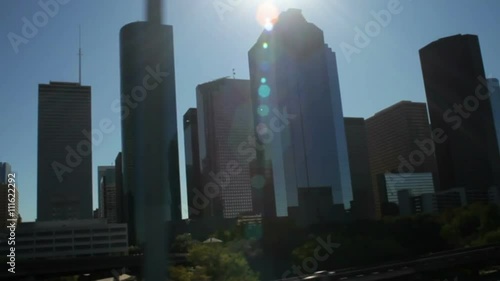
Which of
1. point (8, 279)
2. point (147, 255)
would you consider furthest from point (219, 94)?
point (147, 255)

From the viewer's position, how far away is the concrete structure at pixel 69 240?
92.4m

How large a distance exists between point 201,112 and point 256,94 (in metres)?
52.2

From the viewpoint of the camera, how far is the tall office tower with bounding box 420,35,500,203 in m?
169

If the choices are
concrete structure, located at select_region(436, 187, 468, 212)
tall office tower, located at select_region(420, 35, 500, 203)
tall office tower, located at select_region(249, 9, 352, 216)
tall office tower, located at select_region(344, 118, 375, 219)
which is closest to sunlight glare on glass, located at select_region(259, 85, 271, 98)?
tall office tower, located at select_region(249, 9, 352, 216)

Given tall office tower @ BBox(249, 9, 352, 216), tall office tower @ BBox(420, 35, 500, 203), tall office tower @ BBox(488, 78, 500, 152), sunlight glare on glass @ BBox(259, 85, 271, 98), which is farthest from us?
tall office tower @ BBox(488, 78, 500, 152)

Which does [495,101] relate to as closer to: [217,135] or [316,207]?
[316,207]

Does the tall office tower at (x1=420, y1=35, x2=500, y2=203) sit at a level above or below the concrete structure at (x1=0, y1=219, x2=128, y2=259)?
above

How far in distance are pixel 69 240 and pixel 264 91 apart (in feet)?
229

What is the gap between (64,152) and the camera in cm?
16862

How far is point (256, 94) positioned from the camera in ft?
475

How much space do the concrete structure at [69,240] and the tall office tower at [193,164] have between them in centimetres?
7082

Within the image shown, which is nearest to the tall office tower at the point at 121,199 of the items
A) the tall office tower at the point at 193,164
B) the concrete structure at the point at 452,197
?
the tall office tower at the point at 193,164

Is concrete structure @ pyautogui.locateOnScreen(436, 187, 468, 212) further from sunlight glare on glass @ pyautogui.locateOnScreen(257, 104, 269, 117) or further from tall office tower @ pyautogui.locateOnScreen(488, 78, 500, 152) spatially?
sunlight glare on glass @ pyautogui.locateOnScreen(257, 104, 269, 117)

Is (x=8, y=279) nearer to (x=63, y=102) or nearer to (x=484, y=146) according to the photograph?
(x=63, y=102)
